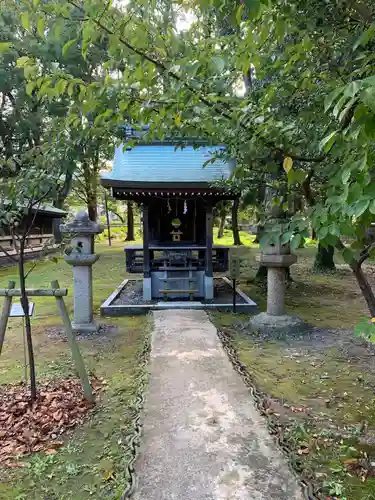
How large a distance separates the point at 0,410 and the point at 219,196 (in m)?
6.43

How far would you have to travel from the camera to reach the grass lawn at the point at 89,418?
9.23 feet

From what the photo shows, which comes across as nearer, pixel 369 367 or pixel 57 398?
pixel 57 398

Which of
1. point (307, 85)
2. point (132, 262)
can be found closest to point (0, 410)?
point (307, 85)

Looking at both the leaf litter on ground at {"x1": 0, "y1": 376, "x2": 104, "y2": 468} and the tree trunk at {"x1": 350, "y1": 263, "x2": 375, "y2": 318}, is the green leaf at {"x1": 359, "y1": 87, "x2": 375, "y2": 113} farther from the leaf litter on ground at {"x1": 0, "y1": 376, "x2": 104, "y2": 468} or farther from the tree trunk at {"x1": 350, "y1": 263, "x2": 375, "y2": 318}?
the leaf litter on ground at {"x1": 0, "y1": 376, "x2": 104, "y2": 468}

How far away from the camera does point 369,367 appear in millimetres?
5301

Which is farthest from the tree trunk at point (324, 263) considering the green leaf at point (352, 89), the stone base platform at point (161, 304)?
the green leaf at point (352, 89)

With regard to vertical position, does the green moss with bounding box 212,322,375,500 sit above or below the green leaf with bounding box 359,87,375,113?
below

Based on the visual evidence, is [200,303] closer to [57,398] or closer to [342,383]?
[342,383]

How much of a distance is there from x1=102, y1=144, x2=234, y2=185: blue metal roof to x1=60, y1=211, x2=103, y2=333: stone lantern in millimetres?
1940

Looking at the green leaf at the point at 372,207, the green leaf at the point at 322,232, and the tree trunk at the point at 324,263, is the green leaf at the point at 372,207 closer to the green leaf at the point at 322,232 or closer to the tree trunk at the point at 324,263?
the green leaf at the point at 322,232

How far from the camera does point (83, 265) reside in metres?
6.88

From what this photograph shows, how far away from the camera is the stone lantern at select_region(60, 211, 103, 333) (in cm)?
668

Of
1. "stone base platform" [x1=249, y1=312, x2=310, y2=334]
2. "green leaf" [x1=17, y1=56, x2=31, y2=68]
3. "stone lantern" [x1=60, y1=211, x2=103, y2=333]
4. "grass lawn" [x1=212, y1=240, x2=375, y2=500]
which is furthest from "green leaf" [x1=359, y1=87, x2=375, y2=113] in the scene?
"stone base platform" [x1=249, y1=312, x2=310, y2=334]

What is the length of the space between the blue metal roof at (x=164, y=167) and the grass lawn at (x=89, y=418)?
319cm
